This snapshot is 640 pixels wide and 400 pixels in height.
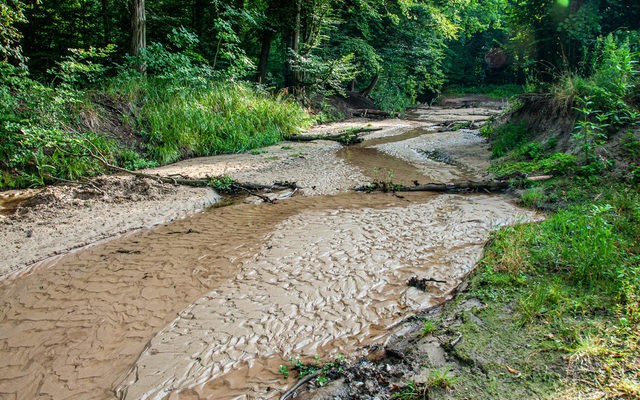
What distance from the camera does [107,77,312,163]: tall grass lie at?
8070mm

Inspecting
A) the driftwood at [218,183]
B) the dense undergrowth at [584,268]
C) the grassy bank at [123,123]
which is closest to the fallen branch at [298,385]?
the dense undergrowth at [584,268]

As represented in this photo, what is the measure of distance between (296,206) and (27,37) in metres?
13.7

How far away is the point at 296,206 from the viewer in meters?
5.59

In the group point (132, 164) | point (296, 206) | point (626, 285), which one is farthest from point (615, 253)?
point (132, 164)

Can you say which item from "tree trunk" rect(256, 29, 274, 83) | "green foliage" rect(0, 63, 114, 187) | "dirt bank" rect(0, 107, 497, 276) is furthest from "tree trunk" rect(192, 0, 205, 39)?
"green foliage" rect(0, 63, 114, 187)

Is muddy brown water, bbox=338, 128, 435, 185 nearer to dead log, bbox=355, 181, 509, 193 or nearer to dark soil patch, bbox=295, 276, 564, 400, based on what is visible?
dead log, bbox=355, 181, 509, 193

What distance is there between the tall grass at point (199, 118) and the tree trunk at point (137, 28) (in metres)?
1.25

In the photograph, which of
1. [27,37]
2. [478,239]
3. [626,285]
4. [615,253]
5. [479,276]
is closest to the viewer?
[626,285]

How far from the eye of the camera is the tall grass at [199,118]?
8.07 meters

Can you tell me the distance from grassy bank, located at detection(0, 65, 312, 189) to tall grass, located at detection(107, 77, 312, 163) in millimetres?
25

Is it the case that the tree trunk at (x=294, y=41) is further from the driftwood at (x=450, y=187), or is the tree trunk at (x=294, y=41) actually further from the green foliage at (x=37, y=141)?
the driftwood at (x=450, y=187)

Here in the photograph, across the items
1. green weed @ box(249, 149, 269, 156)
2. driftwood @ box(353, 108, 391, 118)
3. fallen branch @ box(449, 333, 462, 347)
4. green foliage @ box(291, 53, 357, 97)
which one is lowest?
fallen branch @ box(449, 333, 462, 347)

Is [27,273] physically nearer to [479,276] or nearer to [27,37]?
[479,276]

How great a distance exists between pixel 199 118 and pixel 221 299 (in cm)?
695
